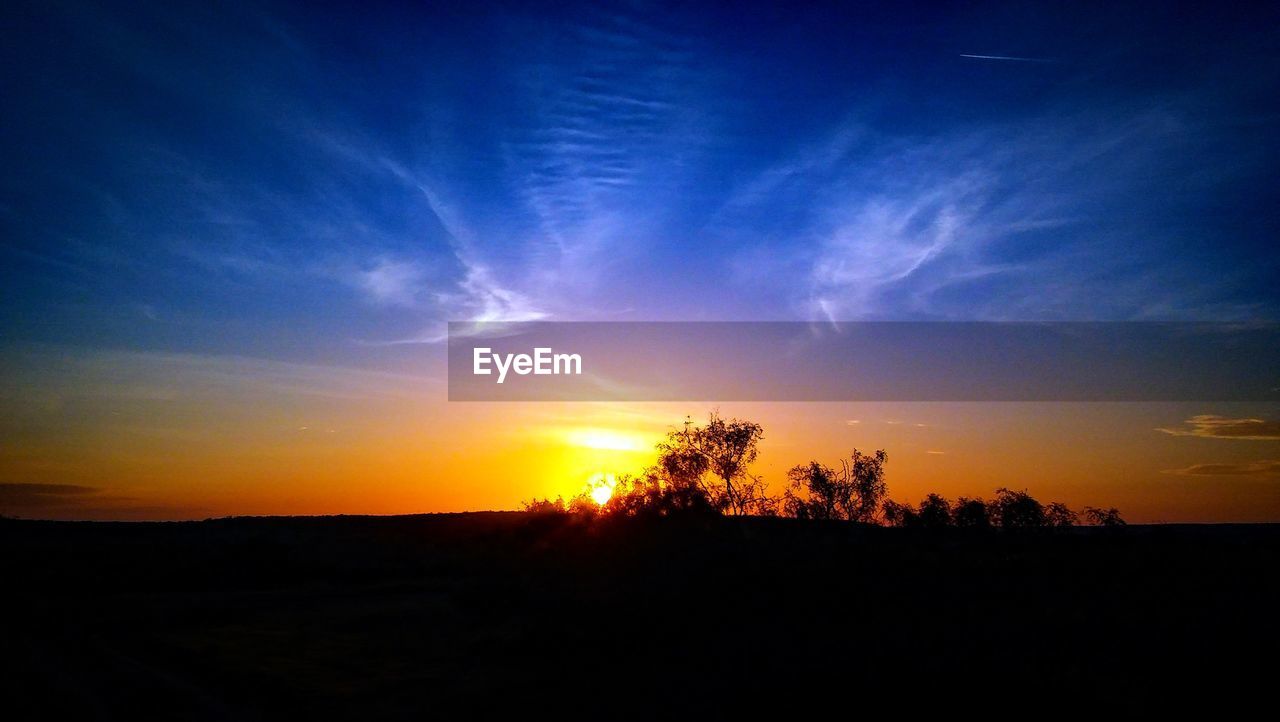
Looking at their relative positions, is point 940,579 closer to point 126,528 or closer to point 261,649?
point 261,649

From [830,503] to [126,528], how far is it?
302ft

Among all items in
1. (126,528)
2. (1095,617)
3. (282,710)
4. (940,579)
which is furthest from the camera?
(126,528)

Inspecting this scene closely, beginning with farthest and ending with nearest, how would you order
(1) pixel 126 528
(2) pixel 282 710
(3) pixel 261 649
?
1. (1) pixel 126 528
2. (3) pixel 261 649
3. (2) pixel 282 710

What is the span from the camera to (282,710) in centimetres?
1245

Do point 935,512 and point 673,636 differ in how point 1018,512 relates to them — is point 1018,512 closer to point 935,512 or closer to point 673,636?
point 935,512

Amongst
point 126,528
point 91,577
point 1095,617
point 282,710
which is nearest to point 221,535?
point 126,528

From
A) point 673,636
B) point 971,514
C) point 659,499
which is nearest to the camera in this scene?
point 673,636

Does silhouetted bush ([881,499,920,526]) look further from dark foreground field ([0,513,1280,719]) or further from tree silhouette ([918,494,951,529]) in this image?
dark foreground field ([0,513,1280,719])

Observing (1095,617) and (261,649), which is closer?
(1095,617)

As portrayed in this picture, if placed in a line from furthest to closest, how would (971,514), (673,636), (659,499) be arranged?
1. (971,514)
2. (659,499)
3. (673,636)

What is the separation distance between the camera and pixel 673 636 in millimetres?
17344

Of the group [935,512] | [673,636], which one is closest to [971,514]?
[935,512]

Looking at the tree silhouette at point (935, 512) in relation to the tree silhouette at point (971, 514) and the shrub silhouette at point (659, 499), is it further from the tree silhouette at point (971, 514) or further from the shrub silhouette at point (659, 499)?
the shrub silhouette at point (659, 499)

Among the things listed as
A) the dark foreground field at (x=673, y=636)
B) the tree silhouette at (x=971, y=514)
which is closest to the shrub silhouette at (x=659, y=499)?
the dark foreground field at (x=673, y=636)
